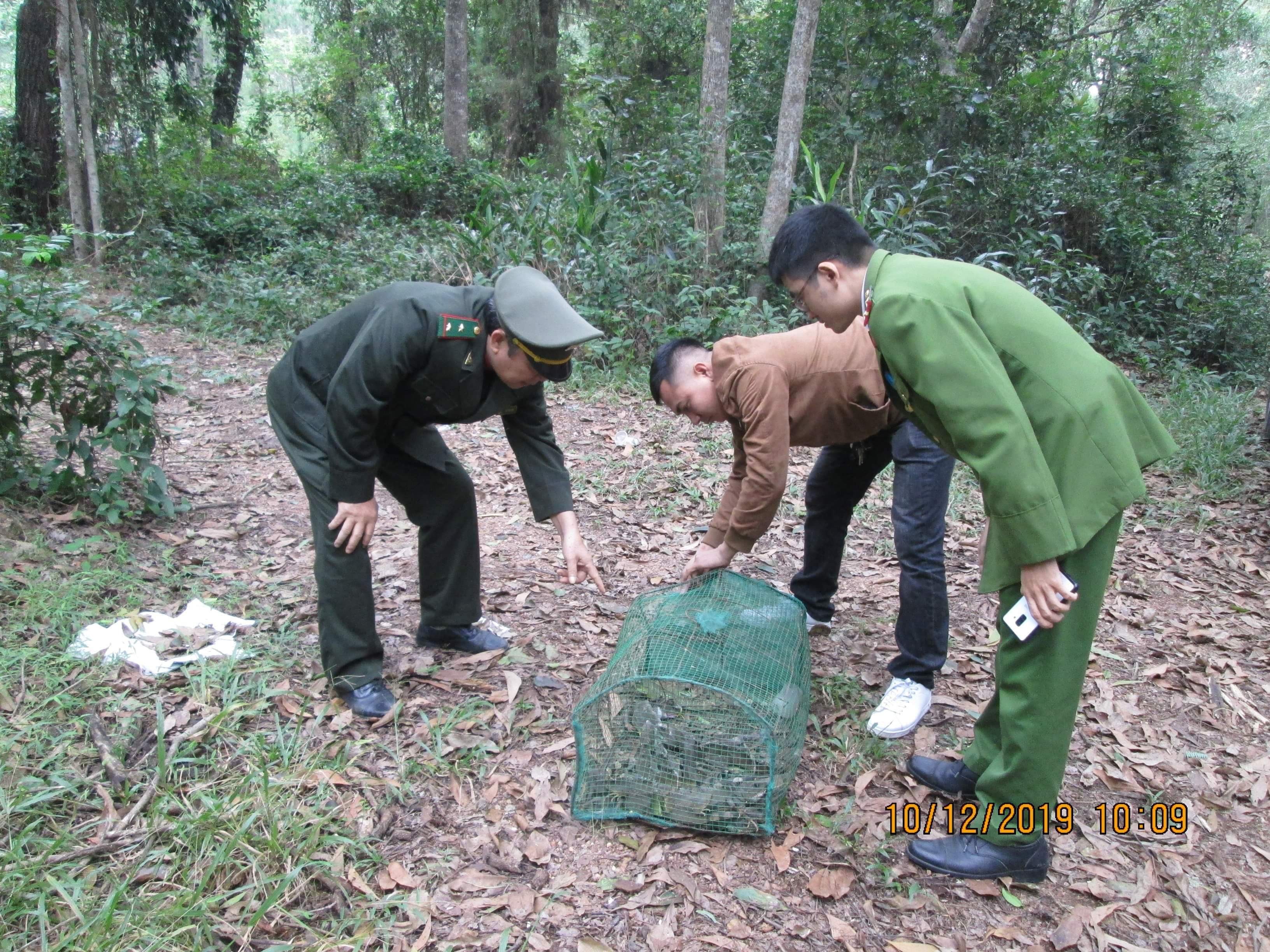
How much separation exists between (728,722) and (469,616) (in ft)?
4.26

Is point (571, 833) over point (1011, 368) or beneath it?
beneath

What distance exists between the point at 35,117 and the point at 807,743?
12.5 meters

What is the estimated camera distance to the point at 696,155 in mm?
7617

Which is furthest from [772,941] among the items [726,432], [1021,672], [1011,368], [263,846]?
[726,432]

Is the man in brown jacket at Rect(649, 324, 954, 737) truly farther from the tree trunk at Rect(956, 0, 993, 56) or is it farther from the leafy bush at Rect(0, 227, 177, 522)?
the tree trunk at Rect(956, 0, 993, 56)

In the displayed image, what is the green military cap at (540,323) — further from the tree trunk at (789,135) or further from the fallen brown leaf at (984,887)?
the tree trunk at (789,135)

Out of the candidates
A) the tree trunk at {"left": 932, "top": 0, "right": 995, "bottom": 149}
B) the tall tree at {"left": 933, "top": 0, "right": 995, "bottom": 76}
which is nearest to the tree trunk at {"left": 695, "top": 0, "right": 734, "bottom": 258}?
the tree trunk at {"left": 932, "top": 0, "right": 995, "bottom": 149}

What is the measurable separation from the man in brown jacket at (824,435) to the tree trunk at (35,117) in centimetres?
1092

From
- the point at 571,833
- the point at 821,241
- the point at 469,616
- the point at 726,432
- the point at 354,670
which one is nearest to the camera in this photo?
the point at 821,241

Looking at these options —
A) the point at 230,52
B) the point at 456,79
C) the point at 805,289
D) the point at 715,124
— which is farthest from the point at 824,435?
the point at 230,52

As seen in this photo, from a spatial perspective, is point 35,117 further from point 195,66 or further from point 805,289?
point 805,289

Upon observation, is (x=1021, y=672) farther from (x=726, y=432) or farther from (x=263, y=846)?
(x=726, y=432)

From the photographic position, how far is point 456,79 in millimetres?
13445

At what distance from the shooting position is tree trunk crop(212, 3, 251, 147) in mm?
14539
